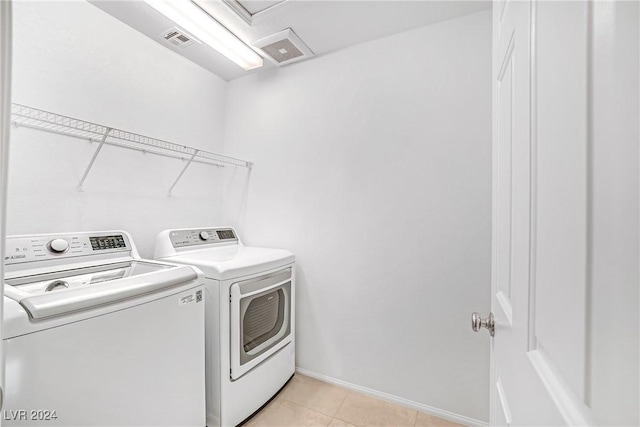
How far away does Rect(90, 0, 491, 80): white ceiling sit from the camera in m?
1.63

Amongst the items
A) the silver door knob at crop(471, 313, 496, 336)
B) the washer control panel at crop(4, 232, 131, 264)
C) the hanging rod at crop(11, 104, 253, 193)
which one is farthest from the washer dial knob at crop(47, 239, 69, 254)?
the silver door knob at crop(471, 313, 496, 336)

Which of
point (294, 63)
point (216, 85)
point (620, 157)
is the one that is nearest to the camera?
point (620, 157)

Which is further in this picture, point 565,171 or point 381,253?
point 381,253

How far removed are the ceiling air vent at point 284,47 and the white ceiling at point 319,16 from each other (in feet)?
0.11

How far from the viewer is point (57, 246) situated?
133cm

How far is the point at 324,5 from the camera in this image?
1650mm

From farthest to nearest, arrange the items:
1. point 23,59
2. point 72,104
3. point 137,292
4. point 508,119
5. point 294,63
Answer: point 294,63, point 72,104, point 23,59, point 137,292, point 508,119

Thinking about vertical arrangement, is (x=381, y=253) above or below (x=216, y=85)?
below

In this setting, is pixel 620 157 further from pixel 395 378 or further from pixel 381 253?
pixel 395 378

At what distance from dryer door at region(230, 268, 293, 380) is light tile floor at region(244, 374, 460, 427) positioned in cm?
35

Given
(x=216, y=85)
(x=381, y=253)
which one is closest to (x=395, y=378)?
(x=381, y=253)

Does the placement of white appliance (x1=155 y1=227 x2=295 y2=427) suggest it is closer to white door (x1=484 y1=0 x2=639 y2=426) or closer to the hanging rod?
the hanging rod

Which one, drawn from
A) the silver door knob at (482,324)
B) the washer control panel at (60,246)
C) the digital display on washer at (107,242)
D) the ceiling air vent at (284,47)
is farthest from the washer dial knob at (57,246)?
the silver door knob at (482,324)

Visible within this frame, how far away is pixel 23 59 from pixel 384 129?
2.11 metres
